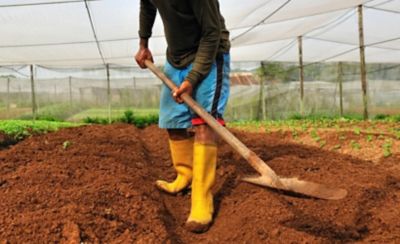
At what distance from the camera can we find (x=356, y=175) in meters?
3.34

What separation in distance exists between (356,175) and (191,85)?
60.4 inches

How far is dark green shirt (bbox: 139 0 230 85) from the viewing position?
8.70 feet

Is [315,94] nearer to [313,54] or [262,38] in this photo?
[313,54]

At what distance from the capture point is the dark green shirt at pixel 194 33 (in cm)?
265

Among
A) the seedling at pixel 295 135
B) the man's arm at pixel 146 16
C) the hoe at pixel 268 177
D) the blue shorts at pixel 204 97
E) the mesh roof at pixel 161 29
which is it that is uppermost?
the mesh roof at pixel 161 29

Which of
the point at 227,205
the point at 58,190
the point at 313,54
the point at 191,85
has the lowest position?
the point at 227,205

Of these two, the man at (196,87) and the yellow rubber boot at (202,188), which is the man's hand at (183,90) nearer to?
the man at (196,87)

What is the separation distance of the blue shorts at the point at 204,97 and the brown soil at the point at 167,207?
51cm

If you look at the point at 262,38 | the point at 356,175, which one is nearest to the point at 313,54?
the point at 262,38

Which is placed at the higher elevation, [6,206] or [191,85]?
[191,85]

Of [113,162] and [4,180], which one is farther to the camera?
[113,162]

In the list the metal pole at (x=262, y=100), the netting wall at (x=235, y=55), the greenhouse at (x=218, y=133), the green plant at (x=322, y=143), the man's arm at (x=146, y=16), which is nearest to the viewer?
the greenhouse at (x=218, y=133)

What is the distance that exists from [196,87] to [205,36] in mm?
336

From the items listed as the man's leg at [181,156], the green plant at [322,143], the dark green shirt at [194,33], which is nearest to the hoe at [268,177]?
the dark green shirt at [194,33]
